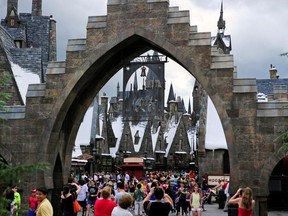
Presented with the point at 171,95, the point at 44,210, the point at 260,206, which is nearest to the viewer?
the point at 44,210

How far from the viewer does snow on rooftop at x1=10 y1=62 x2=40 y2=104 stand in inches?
1032

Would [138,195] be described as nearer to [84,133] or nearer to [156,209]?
[156,209]

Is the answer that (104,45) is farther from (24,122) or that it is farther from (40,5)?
(40,5)

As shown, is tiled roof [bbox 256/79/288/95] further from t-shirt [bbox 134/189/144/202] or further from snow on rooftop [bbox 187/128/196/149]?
snow on rooftop [bbox 187/128/196/149]

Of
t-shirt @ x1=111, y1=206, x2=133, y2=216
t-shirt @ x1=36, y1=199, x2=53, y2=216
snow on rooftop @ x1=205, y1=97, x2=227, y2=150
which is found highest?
snow on rooftop @ x1=205, y1=97, x2=227, y2=150

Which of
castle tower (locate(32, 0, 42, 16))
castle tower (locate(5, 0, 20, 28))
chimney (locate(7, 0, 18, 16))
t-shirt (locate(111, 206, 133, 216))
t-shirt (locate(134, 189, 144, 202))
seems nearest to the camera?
t-shirt (locate(111, 206, 133, 216))

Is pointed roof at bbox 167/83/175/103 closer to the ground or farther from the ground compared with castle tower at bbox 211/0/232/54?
farther from the ground

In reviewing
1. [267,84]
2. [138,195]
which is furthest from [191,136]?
[138,195]

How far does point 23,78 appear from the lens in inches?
1067

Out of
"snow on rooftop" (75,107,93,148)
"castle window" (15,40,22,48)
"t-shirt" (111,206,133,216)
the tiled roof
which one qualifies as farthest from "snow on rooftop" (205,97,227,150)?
"t-shirt" (111,206,133,216)

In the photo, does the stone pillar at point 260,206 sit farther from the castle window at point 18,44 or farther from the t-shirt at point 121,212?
the castle window at point 18,44

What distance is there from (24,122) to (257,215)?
7550 millimetres

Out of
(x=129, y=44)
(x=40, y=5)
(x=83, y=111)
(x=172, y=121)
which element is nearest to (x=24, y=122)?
(x=83, y=111)

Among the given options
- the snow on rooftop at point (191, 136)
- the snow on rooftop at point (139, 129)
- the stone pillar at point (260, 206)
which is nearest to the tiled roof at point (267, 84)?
the stone pillar at point (260, 206)
